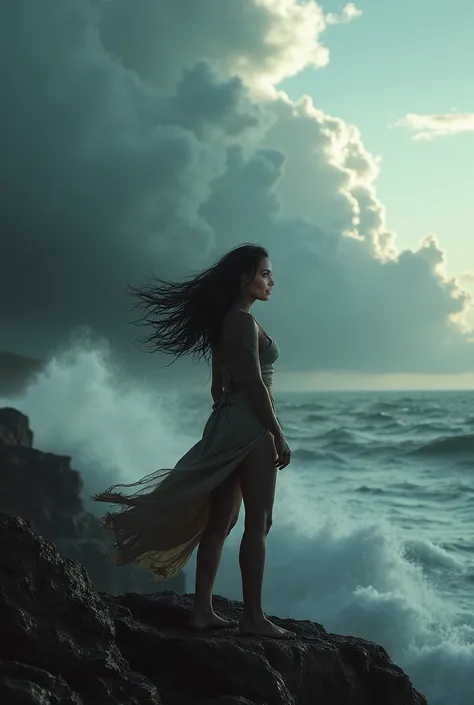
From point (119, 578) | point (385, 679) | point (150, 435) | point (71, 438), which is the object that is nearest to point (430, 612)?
point (119, 578)

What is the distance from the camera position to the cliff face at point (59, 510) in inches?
556

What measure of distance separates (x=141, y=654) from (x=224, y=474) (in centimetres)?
92

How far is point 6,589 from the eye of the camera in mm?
3436

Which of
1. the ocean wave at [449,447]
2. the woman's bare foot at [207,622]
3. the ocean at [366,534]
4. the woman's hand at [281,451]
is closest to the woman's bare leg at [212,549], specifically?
the woman's bare foot at [207,622]

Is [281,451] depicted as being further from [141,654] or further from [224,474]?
[141,654]

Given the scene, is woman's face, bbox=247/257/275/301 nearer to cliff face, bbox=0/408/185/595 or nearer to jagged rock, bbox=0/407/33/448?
cliff face, bbox=0/408/185/595

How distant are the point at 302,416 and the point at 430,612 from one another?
51008 mm

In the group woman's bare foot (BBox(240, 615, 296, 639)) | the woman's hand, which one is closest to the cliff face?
woman's bare foot (BBox(240, 615, 296, 639))

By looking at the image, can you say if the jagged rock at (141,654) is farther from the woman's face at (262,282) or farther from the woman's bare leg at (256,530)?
the woman's face at (262,282)

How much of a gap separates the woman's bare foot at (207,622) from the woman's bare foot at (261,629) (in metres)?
0.12

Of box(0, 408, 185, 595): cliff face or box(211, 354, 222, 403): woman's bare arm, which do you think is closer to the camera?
box(211, 354, 222, 403): woman's bare arm

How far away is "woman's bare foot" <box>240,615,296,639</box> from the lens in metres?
4.47

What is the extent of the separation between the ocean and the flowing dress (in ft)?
22.4

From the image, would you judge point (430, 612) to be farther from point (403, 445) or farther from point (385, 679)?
point (403, 445)
